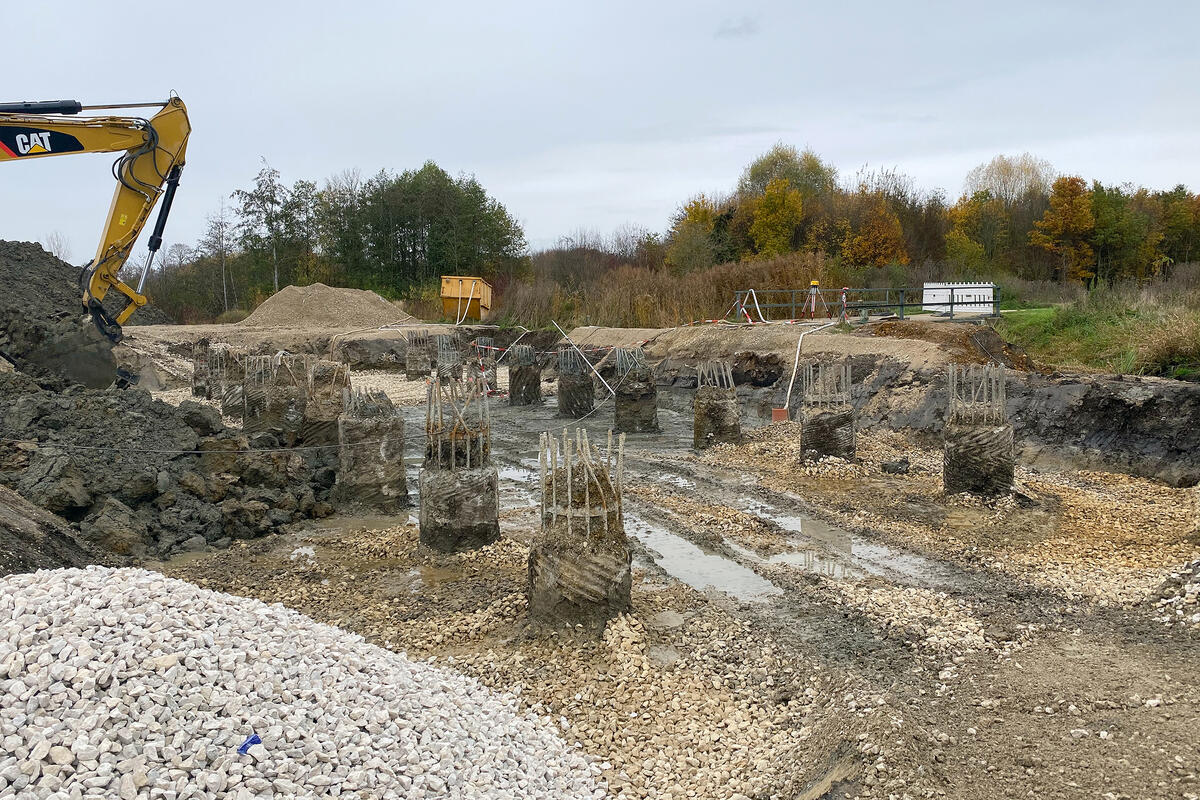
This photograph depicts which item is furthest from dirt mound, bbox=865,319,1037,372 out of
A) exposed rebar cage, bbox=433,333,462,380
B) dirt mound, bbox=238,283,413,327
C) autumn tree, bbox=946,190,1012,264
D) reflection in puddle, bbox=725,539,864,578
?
dirt mound, bbox=238,283,413,327

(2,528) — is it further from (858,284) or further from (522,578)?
(858,284)

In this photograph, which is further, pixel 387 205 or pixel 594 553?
pixel 387 205

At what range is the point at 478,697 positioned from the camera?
5.04m

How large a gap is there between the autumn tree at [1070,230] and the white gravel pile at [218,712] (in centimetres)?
3540

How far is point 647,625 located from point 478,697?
5.45 feet

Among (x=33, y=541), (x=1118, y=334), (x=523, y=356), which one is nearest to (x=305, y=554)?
(x=33, y=541)

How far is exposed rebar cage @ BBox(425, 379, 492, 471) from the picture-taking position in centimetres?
809

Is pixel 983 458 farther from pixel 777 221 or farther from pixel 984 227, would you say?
pixel 984 227

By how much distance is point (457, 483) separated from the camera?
8039mm

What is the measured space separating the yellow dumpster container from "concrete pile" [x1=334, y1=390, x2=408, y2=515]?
19938 mm

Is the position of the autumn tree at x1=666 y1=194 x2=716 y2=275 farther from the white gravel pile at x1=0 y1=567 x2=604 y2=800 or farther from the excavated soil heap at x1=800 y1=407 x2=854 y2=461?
the white gravel pile at x1=0 y1=567 x2=604 y2=800

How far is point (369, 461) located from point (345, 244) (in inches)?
1287

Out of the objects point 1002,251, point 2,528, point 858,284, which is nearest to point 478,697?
point 2,528

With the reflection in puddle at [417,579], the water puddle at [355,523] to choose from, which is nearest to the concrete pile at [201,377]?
the water puddle at [355,523]
